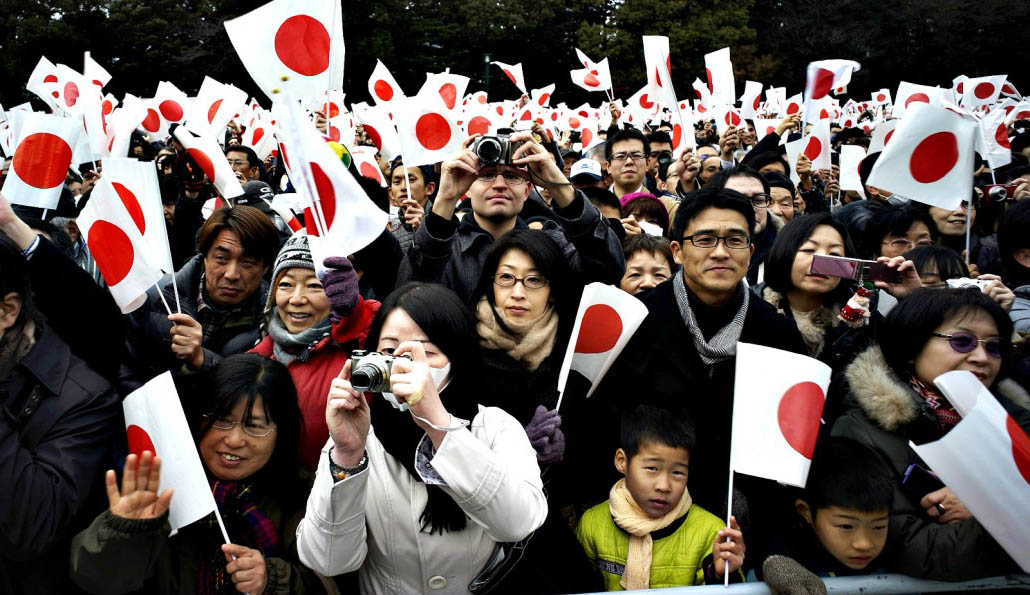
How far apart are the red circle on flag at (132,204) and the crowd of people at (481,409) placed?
34 centimetres

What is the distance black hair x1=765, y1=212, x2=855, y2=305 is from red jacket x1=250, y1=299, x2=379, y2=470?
1561 mm

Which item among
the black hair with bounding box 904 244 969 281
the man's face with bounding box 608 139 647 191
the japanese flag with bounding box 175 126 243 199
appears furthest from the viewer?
the man's face with bounding box 608 139 647 191

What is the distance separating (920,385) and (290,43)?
261 cm

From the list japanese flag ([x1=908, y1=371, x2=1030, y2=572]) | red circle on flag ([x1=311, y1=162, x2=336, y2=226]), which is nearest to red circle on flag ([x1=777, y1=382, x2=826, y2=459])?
japanese flag ([x1=908, y1=371, x2=1030, y2=572])

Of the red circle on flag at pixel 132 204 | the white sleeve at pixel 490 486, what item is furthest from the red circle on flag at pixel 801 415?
the red circle on flag at pixel 132 204

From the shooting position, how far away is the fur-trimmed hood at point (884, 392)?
221cm

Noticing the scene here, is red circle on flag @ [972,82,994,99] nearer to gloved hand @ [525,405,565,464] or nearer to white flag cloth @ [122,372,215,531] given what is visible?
gloved hand @ [525,405,565,464]

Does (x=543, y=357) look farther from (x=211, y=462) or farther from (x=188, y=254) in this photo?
(x=188, y=254)

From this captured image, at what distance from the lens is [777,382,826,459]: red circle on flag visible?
2146mm

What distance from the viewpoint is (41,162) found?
11.6ft

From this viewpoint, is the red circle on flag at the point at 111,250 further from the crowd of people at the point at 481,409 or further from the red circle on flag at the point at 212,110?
the red circle on flag at the point at 212,110

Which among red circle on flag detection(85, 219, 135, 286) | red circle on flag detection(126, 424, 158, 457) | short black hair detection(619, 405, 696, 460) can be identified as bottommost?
short black hair detection(619, 405, 696, 460)

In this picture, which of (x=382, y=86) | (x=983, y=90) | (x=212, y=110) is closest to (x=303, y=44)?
(x=382, y=86)

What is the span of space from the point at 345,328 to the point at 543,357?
0.61 m
